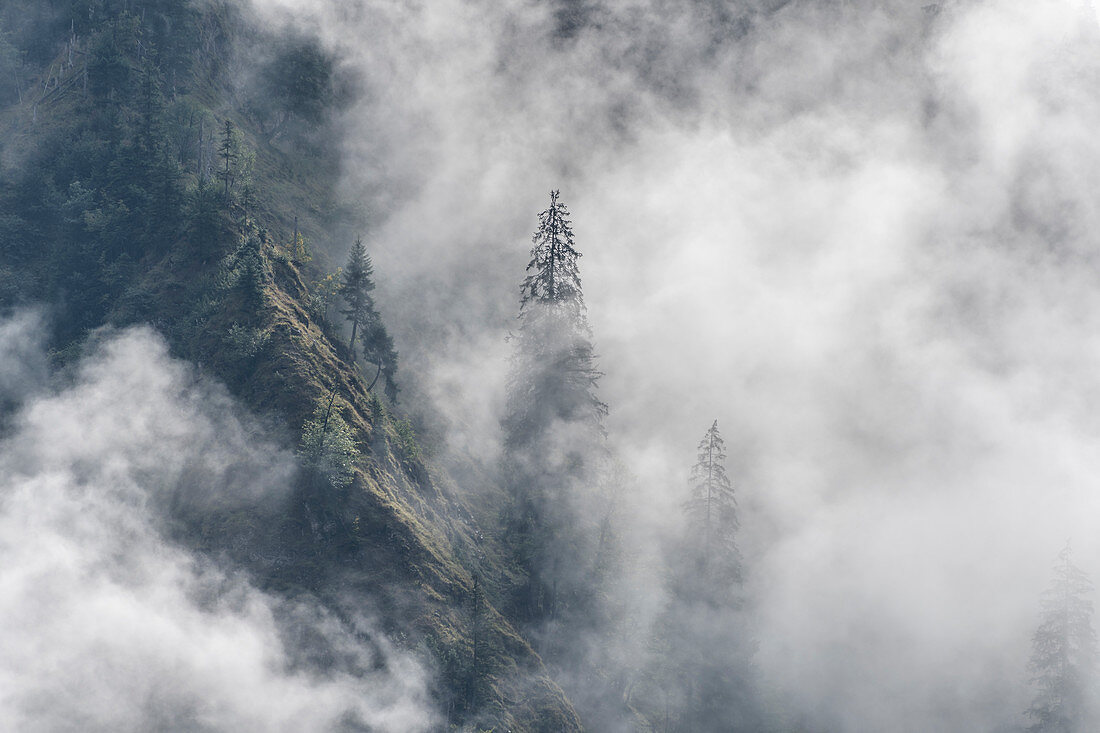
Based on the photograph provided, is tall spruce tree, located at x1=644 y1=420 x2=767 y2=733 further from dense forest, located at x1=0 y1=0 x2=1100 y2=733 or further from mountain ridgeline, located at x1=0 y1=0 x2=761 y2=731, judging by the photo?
mountain ridgeline, located at x1=0 y1=0 x2=761 y2=731

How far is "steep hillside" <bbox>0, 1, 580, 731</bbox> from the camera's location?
174 ft

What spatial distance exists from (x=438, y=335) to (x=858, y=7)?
11547 centimetres

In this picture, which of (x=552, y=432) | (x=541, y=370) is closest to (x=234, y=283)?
(x=541, y=370)

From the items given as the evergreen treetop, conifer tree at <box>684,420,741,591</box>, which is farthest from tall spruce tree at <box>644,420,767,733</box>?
the evergreen treetop

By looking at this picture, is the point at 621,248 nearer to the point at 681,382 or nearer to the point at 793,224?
the point at 681,382

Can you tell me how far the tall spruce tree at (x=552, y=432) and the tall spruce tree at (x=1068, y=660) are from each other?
114 feet

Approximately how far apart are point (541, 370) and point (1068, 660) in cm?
Answer: 4472

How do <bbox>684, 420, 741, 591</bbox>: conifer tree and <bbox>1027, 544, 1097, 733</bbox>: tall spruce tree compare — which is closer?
<bbox>1027, 544, 1097, 733</bbox>: tall spruce tree

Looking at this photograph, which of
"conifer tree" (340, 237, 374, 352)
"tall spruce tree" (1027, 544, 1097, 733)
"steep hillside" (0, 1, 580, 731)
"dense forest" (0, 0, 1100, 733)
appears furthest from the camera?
"conifer tree" (340, 237, 374, 352)

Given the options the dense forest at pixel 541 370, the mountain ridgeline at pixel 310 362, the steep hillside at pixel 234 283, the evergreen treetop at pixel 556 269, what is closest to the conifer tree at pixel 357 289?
the mountain ridgeline at pixel 310 362

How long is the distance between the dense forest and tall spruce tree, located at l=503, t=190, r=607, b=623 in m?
0.33

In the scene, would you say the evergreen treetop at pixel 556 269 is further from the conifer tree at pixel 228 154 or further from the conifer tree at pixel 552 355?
the conifer tree at pixel 228 154

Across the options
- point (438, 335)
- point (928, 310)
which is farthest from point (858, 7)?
point (438, 335)

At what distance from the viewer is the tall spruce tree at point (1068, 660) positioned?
60938mm
